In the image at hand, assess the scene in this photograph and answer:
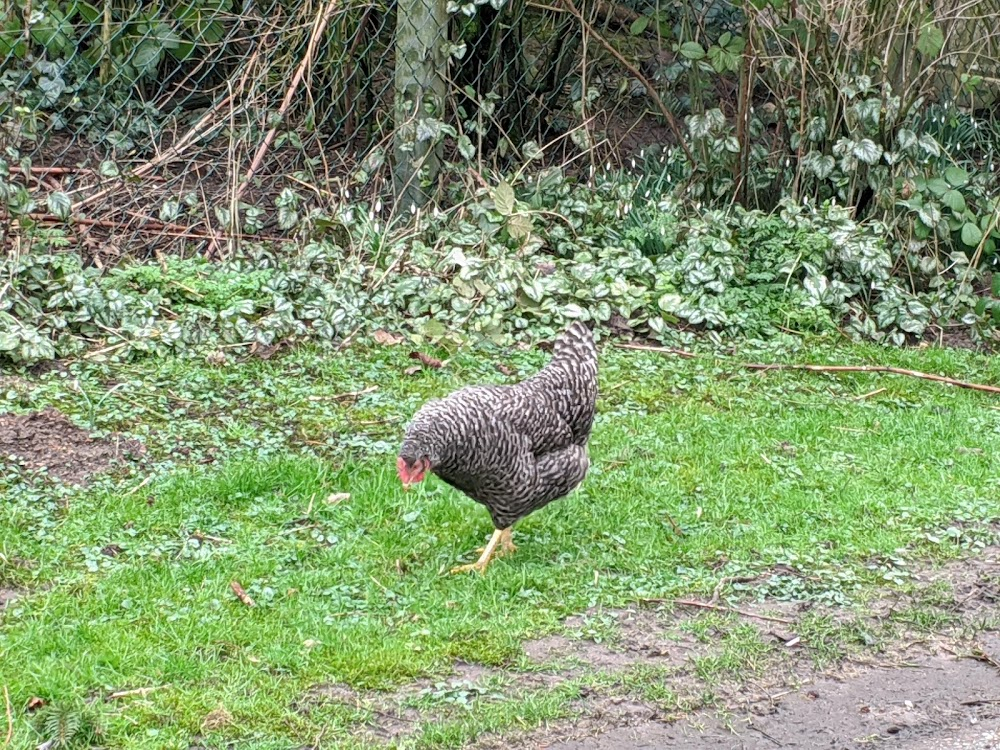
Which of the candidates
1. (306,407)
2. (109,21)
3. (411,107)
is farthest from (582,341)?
(109,21)

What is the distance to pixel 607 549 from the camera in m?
5.20

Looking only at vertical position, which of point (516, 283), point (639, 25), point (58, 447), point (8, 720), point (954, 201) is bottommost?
point (58, 447)

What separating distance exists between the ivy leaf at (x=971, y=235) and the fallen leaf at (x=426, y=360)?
3.89 meters

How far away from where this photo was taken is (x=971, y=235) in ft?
28.2

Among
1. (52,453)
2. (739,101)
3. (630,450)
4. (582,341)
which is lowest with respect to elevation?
(52,453)

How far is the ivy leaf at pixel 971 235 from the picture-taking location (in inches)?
339

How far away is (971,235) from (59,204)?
601cm

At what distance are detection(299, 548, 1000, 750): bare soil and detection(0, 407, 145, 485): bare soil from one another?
2084 millimetres

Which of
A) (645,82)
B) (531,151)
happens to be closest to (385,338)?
(531,151)

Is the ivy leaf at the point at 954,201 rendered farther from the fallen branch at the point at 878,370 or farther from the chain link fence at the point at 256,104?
the chain link fence at the point at 256,104

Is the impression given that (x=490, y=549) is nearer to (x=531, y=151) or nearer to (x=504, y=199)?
(x=504, y=199)

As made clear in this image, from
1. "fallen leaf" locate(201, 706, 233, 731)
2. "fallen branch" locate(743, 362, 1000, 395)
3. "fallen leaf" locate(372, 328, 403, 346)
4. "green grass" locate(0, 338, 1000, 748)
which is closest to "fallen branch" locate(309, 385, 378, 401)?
"green grass" locate(0, 338, 1000, 748)

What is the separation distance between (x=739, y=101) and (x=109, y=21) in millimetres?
4539

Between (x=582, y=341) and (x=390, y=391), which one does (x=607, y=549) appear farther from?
(x=390, y=391)
